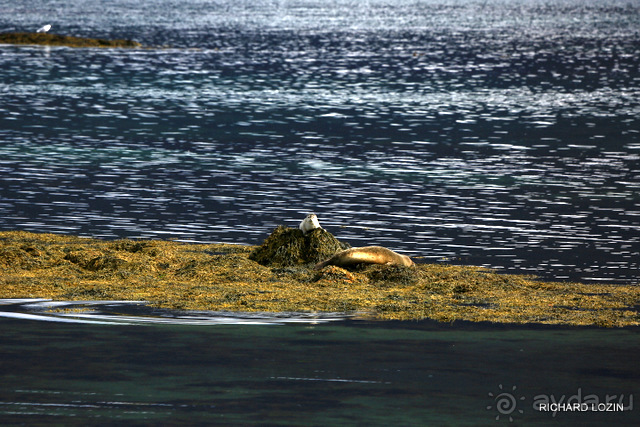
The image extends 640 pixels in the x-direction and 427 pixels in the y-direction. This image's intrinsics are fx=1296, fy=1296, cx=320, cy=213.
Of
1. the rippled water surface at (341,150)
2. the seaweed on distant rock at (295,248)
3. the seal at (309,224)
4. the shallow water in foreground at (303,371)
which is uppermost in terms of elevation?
the shallow water in foreground at (303,371)

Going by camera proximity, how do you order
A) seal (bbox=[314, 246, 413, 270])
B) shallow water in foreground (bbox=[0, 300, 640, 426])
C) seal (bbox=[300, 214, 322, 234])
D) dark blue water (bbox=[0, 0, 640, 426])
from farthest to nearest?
seal (bbox=[300, 214, 322, 234]) → seal (bbox=[314, 246, 413, 270]) → dark blue water (bbox=[0, 0, 640, 426]) → shallow water in foreground (bbox=[0, 300, 640, 426])

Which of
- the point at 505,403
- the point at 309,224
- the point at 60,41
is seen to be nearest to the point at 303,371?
the point at 505,403

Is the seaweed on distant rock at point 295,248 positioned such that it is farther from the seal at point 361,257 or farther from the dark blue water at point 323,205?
the dark blue water at point 323,205

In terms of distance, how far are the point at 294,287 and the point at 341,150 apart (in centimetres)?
2041

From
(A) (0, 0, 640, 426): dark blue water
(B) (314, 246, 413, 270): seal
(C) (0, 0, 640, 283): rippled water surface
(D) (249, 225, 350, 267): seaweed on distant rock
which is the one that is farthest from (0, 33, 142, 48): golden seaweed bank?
(B) (314, 246, 413, 270): seal

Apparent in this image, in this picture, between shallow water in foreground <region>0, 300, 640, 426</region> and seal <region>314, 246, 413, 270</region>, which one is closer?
shallow water in foreground <region>0, 300, 640, 426</region>

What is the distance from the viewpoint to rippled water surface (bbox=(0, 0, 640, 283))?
78.2ft

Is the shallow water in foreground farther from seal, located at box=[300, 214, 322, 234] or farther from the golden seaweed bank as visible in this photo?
the golden seaweed bank

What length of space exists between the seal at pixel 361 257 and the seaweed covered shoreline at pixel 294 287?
15cm

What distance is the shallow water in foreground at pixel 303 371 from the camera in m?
11.8

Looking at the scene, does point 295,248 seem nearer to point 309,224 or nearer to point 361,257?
point 309,224

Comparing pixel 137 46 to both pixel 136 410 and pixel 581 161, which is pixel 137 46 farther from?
pixel 136 410

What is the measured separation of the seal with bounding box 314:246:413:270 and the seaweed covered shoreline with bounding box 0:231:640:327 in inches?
5.8

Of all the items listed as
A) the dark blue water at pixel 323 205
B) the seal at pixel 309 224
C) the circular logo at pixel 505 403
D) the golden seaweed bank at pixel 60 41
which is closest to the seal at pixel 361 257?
the seal at pixel 309 224
